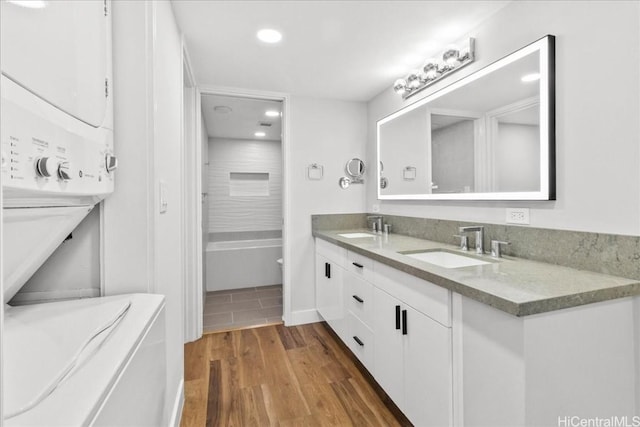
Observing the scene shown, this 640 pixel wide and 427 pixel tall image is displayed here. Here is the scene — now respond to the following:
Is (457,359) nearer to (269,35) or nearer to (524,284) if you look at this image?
(524,284)

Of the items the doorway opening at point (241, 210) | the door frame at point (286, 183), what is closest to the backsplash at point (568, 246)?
the door frame at point (286, 183)

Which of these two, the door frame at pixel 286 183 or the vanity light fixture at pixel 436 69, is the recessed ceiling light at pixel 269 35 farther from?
the vanity light fixture at pixel 436 69

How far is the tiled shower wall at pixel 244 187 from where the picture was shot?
4.70 meters

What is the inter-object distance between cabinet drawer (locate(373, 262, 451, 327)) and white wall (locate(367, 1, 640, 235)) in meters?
0.67

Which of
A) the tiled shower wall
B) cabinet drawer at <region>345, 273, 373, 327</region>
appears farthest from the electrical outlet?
the tiled shower wall

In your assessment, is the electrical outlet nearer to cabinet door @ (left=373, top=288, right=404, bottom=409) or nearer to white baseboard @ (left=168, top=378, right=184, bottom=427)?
cabinet door @ (left=373, top=288, right=404, bottom=409)

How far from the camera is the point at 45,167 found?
2.12 feet

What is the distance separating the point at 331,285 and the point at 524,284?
1613 mm

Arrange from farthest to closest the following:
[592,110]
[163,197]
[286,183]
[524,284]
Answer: [286,183] → [163,197] → [592,110] → [524,284]

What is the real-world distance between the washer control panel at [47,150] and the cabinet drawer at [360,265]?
1421mm

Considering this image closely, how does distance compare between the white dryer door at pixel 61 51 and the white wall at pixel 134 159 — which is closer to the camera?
the white dryer door at pixel 61 51

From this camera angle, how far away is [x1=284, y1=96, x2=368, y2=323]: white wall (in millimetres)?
2922

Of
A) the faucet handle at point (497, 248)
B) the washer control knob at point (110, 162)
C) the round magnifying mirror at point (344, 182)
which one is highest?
the round magnifying mirror at point (344, 182)

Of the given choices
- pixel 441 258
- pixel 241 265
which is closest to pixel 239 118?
pixel 241 265
